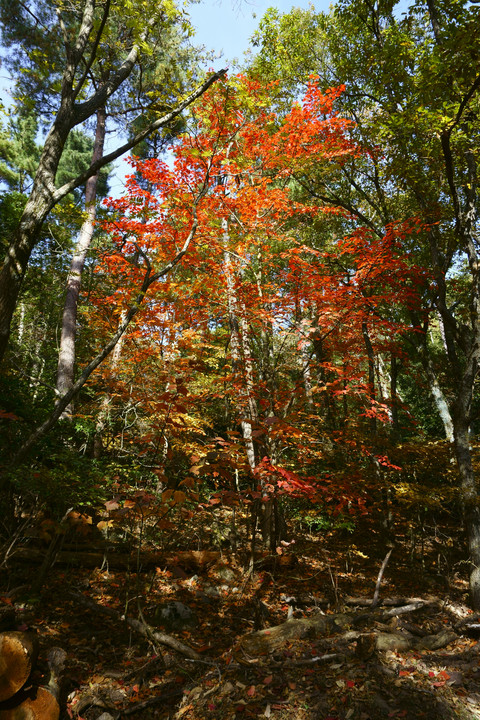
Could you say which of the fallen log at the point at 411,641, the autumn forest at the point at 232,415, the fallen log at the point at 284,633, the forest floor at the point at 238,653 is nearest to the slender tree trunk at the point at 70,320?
the autumn forest at the point at 232,415

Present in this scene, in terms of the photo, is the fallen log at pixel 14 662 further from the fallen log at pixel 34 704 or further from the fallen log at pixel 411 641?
the fallen log at pixel 411 641

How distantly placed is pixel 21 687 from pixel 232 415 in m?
9.85

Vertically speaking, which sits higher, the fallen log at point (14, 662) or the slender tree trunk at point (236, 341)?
the slender tree trunk at point (236, 341)

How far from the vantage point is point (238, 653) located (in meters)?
3.77

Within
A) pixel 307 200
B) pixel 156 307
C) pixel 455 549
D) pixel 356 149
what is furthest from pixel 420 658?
pixel 307 200

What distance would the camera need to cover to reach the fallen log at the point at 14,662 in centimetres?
281

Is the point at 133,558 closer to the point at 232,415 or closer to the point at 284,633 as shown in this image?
the point at 284,633

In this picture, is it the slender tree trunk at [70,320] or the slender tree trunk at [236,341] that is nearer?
the slender tree trunk at [236,341]

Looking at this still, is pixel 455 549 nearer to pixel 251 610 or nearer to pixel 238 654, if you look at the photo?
pixel 251 610

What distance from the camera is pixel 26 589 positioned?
4.85 metres

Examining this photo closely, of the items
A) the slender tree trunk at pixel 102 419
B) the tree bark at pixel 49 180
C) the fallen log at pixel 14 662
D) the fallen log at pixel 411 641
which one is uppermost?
the tree bark at pixel 49 180

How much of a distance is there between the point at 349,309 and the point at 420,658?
536 centimetres

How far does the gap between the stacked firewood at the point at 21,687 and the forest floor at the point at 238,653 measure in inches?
12.0

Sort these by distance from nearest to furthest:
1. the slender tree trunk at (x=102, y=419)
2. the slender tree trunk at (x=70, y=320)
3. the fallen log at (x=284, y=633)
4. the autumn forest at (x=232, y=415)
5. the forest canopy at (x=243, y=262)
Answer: the autumn forest at (x=232, y=415)
the fallen log at (x=284, y=633)
the forest canopy at (x=243, y=262)
the slender tree trunk at (x=102, y=419)
the slender tree trunk at (x=70, y=320)
